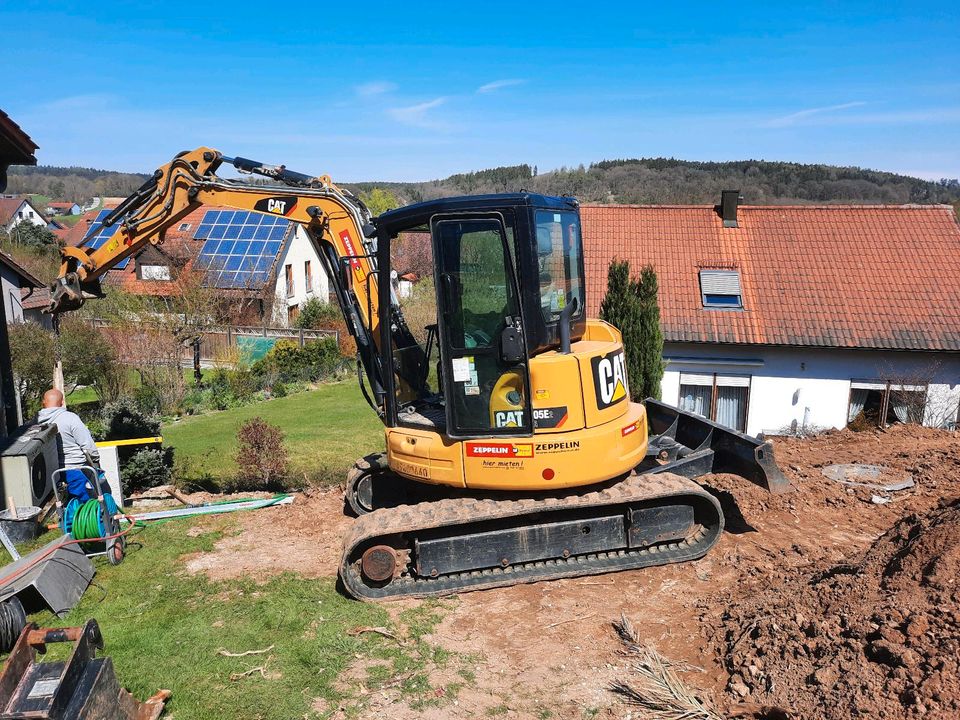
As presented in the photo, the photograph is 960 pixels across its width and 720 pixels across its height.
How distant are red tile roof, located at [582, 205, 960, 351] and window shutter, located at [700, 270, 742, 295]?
192 mm

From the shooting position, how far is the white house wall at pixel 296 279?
2898cm

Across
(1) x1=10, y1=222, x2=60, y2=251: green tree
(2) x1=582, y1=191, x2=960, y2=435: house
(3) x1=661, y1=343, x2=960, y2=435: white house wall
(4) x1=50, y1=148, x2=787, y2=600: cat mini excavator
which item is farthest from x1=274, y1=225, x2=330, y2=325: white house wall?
(4) x1=50, y1=148, x2=787, y2=600: cat mini excavator

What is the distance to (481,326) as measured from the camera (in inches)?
247

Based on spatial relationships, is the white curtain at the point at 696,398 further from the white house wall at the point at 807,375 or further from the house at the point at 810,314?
the white house wall at the point at 807,375

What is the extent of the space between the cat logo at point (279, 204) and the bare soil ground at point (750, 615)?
3469 mm

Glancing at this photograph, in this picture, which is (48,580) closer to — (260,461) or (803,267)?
(260,461)

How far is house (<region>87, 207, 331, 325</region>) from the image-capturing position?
24.6m

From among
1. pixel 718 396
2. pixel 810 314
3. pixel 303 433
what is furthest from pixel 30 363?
pixel 810 314

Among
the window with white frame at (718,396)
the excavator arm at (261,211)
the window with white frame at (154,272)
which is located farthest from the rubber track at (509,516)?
the window with white frame at (154,272)

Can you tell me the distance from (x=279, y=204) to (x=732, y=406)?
12.2 metres

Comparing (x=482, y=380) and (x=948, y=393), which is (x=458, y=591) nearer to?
(x=482, y=380)

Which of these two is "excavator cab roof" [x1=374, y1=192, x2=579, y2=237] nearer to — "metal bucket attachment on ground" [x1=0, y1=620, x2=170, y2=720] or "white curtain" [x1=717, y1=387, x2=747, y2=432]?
"metal bucket attachment on ground" [x1=0, y1=620, x2=170, y2=720]

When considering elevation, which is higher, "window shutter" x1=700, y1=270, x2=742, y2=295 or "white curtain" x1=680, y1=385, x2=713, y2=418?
"window shutter" x1=700, y1=270, x2=742, y2=295

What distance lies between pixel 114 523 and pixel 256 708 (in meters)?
3.52
